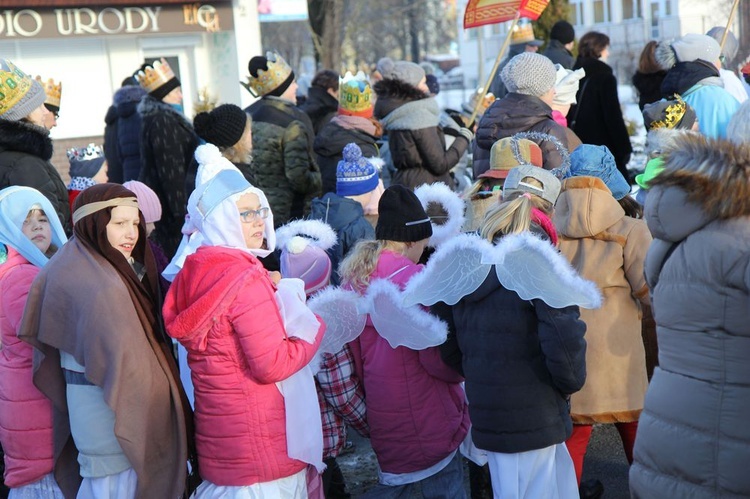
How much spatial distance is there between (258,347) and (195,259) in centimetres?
44

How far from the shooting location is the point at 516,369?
3674 mm

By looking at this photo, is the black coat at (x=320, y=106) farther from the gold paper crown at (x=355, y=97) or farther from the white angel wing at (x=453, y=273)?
the white angel wing at (x=453, y=273)

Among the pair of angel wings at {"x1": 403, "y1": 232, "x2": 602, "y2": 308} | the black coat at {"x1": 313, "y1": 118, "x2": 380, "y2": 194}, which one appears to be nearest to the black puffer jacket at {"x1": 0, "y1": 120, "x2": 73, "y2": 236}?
the black coat at {"x1": 313, "y1": 118, "x2": 380, "y2": 194}

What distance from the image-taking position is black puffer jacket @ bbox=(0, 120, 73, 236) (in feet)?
18.9

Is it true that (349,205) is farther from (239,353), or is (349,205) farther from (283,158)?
(283,158)

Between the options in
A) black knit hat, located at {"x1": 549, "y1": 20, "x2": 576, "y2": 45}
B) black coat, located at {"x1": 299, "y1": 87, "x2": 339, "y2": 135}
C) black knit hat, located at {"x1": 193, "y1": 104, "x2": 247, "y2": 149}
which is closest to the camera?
black knit hat, located at {"x1": 193, "y1": 104, "x2": 247, "y2": 149}

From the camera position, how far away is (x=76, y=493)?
4.14m

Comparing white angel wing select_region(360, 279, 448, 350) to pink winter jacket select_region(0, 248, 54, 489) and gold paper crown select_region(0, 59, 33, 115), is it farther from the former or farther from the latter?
gold paper crown select_region(0, 59, 33, 115)

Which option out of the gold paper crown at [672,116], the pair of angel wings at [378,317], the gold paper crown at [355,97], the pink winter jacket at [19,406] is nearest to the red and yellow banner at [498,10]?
the gold paper crown at [355,97]

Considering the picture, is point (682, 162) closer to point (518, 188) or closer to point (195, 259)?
point (518, 188)

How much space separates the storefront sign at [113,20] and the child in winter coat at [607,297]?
1344cm

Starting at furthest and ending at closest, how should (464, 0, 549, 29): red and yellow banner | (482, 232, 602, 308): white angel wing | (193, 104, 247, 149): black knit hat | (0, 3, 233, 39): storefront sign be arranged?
(0, 3, 233, 39): storefront sign
(464, 0, 549, 29): red and yellow banner
(193, 104, 247, 149): black knit hat
(482, 232, 602, 308): white angel wing

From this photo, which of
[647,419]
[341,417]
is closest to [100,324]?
[341,417]

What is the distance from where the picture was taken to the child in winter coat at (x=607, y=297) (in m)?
4.29
